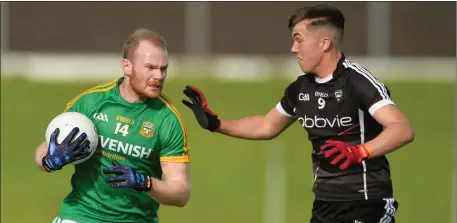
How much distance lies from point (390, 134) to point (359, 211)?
2.12 ft

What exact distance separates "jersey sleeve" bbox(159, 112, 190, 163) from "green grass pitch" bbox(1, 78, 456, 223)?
7449 mm

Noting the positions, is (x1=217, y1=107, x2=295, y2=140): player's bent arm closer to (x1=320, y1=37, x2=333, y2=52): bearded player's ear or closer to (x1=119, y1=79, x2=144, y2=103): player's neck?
(x1=320, y1=37, x2=333, y2=52): bearded player's ear

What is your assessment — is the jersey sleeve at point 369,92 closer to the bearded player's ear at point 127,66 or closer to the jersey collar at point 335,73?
the jersey collar at point 335,73

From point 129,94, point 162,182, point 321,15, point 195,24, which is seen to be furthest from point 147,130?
point 195,24

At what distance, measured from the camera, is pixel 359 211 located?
7000 mm

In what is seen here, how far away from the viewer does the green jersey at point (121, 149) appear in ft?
22.3

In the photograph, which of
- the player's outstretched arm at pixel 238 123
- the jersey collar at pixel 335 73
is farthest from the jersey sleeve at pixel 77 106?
the jersey collar at pixel 335 73

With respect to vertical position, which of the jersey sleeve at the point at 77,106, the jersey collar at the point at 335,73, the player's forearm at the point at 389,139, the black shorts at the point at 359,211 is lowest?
the black shorts at the point at 359,211

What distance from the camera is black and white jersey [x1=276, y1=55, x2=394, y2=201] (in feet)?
22.8

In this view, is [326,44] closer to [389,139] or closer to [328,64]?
[328,64]

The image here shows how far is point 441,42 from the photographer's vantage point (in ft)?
78.0

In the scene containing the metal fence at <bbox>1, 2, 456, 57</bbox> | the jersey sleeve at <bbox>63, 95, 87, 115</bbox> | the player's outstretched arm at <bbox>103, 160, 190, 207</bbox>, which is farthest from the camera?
the metal fence at <bbox>1, 2, 456, 57</bbox>

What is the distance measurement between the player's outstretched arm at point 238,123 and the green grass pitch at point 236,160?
21.4ft

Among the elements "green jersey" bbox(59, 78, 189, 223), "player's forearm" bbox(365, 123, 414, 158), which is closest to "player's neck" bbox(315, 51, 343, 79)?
"player's forearm" bbox(365, 123, 414, 158)
